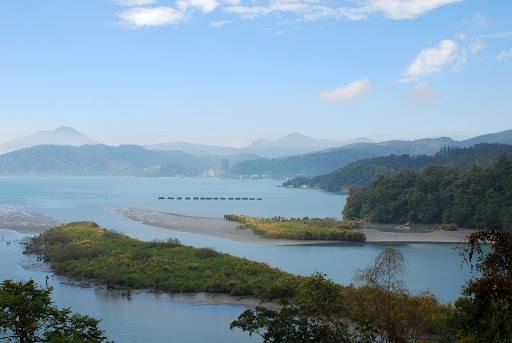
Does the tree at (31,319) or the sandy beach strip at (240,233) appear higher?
the tree at (31,319)

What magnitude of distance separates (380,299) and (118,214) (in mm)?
53156

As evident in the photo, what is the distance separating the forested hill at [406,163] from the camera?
102m

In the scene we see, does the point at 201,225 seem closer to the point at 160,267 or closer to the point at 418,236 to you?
the point at 418,236

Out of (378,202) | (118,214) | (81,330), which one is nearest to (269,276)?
Result: (81,330)

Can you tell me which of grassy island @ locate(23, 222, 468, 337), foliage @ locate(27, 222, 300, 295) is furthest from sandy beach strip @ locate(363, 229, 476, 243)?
grassy island @ locate(23, 222, 468, 337)

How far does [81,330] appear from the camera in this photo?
12.1 m

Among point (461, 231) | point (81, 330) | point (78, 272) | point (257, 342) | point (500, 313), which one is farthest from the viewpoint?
point (461, 231)

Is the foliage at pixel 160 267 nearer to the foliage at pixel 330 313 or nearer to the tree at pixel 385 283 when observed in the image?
the foliage at pixel 330 313

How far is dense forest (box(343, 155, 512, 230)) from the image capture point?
48875mm

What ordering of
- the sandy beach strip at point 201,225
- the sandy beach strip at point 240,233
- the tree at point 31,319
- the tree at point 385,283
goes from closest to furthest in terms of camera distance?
the tree at point 31,319 → the tree at point 385,283 → the sandy beach strip at point 201,225 → the sandy beach strip at point 240,233

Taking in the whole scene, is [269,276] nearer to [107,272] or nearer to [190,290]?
[190,290]

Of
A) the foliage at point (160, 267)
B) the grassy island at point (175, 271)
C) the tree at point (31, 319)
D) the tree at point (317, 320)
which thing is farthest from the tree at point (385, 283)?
the tree at point (31, 319)

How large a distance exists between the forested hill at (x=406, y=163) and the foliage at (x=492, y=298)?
94.4 metres

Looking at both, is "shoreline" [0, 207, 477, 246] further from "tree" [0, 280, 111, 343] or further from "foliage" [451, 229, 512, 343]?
"foliage" [451, 229, 512, 343]
